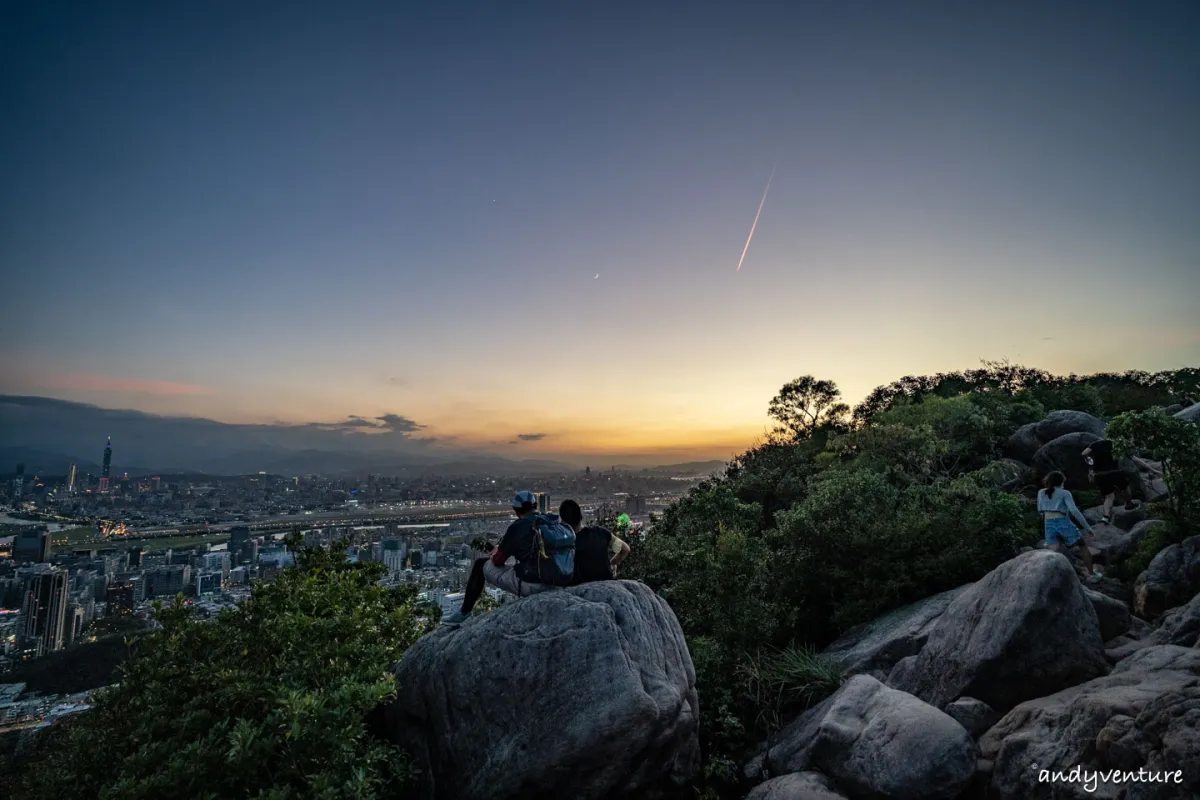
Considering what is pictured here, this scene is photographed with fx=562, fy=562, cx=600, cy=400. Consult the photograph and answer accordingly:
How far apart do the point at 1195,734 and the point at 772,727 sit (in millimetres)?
5750

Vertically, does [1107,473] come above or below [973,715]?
above

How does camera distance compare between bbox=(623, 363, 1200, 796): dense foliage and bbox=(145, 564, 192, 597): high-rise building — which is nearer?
bbox=(623, 363, 1200, 796): dense foliage

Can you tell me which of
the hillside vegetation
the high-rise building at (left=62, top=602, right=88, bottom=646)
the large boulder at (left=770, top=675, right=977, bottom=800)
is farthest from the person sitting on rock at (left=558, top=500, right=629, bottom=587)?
the high-rise building at (left=62, top=602, right=88, bottom=646)

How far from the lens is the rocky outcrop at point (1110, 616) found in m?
9.47

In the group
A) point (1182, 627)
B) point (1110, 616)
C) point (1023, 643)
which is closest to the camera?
point (1023, 643)

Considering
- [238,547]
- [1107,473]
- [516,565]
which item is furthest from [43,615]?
[1107,473]

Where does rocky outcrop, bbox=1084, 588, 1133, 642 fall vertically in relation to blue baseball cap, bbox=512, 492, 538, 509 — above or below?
below

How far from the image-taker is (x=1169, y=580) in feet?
32.8

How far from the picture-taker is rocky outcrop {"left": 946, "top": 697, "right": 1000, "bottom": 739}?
7738 mm

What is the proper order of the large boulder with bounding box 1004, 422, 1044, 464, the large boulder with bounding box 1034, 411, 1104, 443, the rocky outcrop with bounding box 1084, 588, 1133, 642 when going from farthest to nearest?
the large boulder with bounding box 1004, 422, 1044, 464 → the large boulder with bounding box 1034, 411, 1104, 443 → the rocky outcrop with bounding box 1084, 588, 1133, 642

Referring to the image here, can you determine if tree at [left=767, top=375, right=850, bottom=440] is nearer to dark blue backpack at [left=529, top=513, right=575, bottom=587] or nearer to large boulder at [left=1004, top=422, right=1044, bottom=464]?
large boulder at [left=1004, top=422, right=1044, bottom=464]

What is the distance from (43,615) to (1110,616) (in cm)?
4539

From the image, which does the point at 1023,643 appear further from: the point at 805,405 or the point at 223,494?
the point at 223,494

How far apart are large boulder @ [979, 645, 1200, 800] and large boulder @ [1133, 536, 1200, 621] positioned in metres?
3.32
